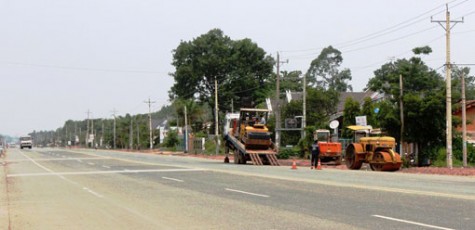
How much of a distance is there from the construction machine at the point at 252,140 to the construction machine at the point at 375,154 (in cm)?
710

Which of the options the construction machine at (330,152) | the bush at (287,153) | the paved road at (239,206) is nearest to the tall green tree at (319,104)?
the bush at (287,153)

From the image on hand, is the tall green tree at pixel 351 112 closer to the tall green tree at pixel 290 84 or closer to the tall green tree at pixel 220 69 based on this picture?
the tall green tree at pixel 220 69

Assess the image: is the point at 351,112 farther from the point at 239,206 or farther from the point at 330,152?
the point at 239,206

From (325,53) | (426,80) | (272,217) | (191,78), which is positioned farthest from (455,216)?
(325,53)

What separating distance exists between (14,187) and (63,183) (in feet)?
6.47

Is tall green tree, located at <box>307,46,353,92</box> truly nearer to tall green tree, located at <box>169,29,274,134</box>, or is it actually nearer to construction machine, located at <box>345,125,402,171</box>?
tall green tree, located at <box>169,29,274,134</box>

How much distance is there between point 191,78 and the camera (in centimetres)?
8644

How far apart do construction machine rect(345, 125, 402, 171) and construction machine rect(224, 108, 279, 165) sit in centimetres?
710

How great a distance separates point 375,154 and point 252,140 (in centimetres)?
1017

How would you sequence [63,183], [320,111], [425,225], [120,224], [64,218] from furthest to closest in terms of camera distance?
[320,111] → [63,183] → [64,218] → [120,224] → [425,225]

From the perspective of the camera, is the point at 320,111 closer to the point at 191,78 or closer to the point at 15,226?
the point at 191,78

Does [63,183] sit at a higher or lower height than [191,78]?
lower

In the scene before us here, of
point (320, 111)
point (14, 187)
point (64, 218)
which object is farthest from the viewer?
point (320, 111)

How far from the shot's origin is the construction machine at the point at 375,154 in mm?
30062
